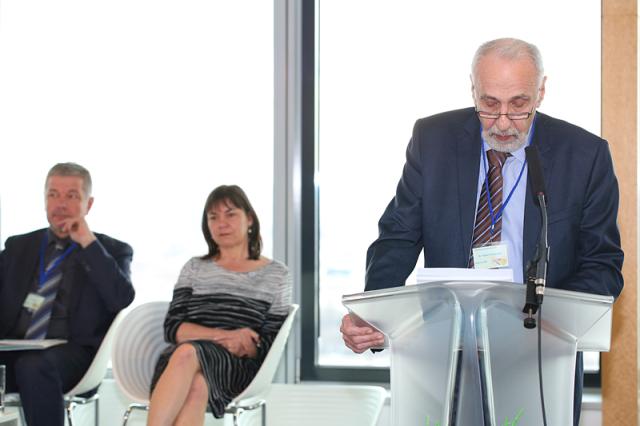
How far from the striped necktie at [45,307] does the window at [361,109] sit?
1.56 metres

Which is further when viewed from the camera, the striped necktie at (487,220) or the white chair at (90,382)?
the white chair at (90,382)

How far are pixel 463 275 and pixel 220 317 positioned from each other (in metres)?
3.23

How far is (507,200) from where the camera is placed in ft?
8.07

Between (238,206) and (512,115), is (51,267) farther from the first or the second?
(512,115)

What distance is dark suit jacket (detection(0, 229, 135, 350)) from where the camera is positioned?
16.1ft

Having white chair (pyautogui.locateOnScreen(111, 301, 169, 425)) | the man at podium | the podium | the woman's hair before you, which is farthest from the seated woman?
the podium

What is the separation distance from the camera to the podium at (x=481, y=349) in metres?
1.69

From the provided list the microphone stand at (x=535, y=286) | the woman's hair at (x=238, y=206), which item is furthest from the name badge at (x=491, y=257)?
the woman's hair at (x=238, y=206)

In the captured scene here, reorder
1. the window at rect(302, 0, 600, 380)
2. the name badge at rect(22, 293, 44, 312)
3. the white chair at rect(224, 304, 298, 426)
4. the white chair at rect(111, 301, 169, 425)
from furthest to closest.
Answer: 1. the window at rect(302, 0, 600, 380)
2. the name badge at rect(22, 293, 44, 312)
3. the white chair at rect(111, 301, 169, 425)
4. the white chair at rect(224, 304, 298, 426)

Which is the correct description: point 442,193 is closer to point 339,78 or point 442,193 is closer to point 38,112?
point 339,78

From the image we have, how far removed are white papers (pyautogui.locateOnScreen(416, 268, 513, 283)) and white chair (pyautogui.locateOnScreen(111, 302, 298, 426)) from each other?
2.80m

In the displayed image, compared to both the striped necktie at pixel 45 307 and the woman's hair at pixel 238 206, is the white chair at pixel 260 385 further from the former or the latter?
the striped necktie at pixel 45 307

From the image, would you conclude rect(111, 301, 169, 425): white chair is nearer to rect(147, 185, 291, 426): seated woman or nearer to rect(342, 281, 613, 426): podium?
rect(147, 185, 291, 426): seated woman

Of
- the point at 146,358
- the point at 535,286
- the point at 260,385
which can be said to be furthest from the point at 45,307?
the point at 535,286
